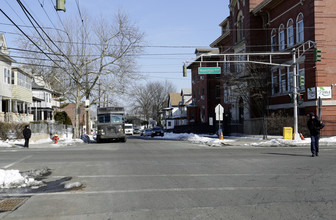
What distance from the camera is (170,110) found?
318 feet

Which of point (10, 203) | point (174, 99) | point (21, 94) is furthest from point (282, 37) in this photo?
point (174, 99)

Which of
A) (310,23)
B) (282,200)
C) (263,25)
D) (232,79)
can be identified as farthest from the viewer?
(263,25)

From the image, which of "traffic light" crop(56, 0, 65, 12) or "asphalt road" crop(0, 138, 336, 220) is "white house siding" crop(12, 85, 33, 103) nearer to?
"traffic light" crop(56, 0, 65, 12)

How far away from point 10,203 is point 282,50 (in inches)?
1298

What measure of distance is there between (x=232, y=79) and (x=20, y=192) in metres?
31.1

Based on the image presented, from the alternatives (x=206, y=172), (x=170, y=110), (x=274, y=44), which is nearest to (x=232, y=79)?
(x=274, y=44)

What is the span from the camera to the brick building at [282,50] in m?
30.0

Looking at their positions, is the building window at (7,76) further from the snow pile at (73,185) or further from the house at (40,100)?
the snow pile at (73,185)

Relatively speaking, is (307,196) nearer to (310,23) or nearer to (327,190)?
(327,190)

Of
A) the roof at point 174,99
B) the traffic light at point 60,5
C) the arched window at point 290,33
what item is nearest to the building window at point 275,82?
the arched window at point 290,33

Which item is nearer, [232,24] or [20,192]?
[20,192]

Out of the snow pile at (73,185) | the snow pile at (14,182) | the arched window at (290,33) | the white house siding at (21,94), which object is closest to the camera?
the snow pile at (73,185)

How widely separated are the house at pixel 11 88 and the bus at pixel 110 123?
378 inches

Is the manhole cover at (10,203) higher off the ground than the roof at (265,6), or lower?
lower
